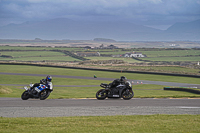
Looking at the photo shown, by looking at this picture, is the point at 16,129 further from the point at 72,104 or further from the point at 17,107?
the point at 72,104

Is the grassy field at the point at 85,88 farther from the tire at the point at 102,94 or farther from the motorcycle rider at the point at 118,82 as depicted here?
the tire at the point at 102,94

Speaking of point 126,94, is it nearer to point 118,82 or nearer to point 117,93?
point 117,93

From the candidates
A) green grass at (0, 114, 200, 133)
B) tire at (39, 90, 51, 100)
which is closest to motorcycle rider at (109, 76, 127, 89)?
tire at (39, 90, 51, 100)

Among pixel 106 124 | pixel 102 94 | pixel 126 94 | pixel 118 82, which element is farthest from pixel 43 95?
pixel 106 124

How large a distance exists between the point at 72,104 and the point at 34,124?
6.86 m

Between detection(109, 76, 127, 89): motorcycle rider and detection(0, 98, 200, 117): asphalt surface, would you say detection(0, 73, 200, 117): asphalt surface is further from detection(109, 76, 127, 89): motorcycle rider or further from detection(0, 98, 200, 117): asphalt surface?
detection(109, 76, 127, 89): motorcycle rider

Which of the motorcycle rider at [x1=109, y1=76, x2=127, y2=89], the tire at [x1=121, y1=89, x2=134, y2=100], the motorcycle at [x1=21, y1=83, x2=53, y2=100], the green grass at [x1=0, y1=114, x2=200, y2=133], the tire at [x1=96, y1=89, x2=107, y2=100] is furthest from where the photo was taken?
the motorcycle rider at [x1=109, y1=76, x2=127, y2=89]

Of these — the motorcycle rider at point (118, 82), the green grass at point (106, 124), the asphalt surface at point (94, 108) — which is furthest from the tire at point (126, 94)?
the green grass at point (106, 124)

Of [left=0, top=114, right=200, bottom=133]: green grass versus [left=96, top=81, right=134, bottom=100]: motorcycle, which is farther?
[left=96, top=81, right=134, bottom=100]: motorcycle

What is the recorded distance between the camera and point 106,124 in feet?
42.7

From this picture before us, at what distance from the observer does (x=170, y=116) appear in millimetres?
15297

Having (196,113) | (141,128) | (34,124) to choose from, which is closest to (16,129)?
(34,124)

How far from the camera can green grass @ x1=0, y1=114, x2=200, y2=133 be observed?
11.8 metres

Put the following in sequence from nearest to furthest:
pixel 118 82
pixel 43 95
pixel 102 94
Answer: pixel 43 95, pixel 102 94, pixel 118 82
